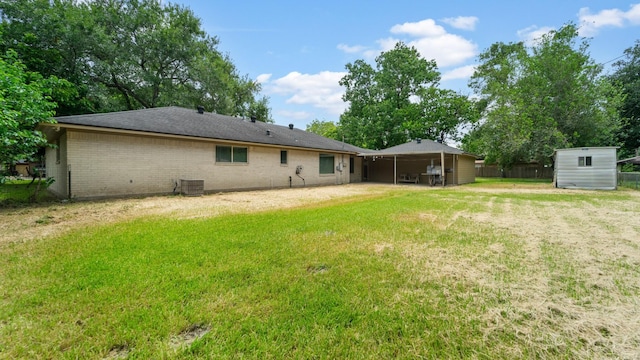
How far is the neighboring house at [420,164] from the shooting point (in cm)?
1611

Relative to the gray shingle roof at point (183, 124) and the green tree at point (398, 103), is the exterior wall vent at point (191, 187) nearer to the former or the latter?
the gray shingle roof at point (183, 124)

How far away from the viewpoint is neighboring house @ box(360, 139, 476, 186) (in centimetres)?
1611

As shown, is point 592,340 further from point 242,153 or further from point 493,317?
point 242,153

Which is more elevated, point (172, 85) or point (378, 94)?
point (378, 94)

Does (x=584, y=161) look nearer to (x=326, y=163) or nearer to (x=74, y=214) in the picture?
(x=326, y=163)

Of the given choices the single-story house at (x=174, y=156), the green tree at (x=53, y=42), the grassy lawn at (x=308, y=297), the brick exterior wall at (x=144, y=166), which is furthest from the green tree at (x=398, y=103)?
the grassy lawn at (x=308, y=297)

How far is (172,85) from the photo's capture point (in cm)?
1923

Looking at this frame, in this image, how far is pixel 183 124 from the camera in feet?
35.3

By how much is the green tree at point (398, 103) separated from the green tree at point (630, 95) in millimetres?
13434

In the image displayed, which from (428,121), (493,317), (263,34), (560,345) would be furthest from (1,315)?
(428,121)

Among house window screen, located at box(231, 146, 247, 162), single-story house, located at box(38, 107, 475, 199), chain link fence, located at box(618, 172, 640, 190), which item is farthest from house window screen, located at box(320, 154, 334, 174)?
chain link fence, located at box(618, 172, 640, 190)

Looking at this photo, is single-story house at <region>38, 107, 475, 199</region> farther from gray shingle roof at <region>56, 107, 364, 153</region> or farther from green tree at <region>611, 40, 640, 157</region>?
green tree at <region>611, 40, 640, 157</region>

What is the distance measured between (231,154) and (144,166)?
3398 mm

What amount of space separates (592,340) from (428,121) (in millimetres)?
26546
